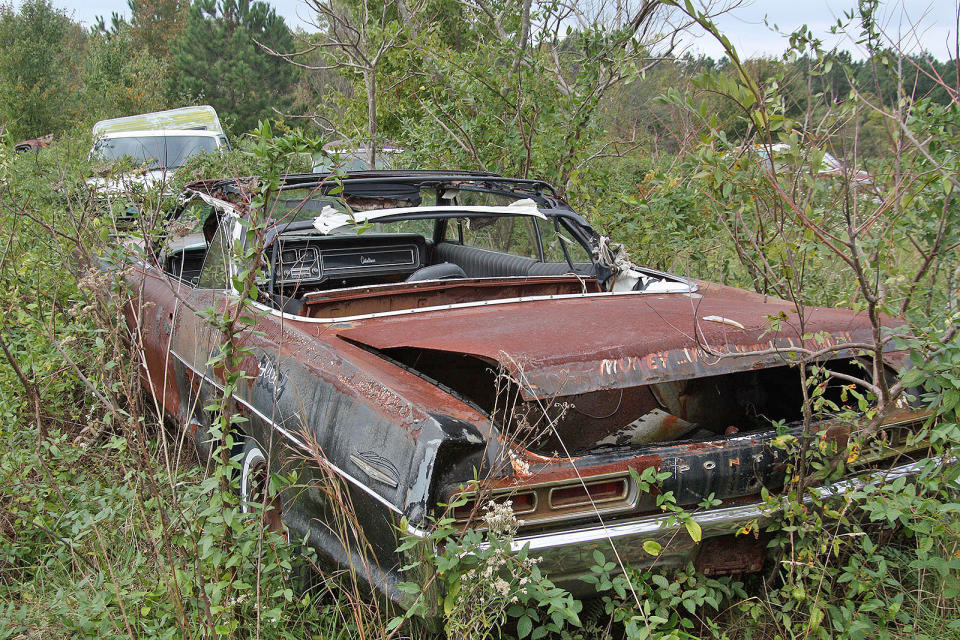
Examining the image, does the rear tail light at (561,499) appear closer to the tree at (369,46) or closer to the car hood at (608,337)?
the car hood at (608,337)

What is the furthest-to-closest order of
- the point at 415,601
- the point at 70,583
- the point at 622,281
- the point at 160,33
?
the point at 160,33 → the point at 622,281 → the point at 70,583 → the point at 415,601

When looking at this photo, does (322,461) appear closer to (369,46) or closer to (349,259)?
(349,259)

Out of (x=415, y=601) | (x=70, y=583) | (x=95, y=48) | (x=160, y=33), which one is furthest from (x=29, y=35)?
(x=415, y=601)

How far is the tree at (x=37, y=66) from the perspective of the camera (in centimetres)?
1733

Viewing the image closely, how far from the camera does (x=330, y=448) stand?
7.48 ft

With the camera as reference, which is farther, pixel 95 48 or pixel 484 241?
pixel 95 48

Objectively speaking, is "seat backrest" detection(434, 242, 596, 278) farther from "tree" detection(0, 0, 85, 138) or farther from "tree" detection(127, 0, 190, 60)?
"tree" detection(127, 0, 190, 60)

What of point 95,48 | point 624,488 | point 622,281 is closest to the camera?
point 624,488

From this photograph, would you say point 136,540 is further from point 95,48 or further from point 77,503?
point 95,48

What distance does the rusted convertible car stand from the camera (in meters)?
2.09

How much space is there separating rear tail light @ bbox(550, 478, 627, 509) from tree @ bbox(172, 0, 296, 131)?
994 inches

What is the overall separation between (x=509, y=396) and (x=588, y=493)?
1.53 feet

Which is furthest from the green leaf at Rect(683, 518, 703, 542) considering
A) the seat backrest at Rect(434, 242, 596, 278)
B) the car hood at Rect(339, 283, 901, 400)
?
the seat backrest at Rect(434, 242, 596, 278)

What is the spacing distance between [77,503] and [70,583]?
504 mm
